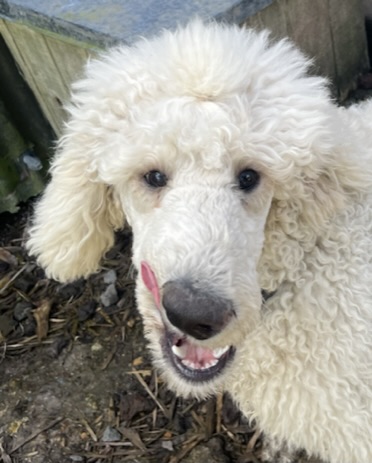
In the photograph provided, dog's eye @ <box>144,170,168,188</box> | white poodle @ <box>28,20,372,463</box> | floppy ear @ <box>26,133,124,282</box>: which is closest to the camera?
white poodle @ <box>28,20,372,463</box>

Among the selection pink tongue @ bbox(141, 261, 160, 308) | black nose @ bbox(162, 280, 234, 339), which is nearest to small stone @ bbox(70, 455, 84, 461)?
pink tongue @ bbox(141, 261, 160, 308)

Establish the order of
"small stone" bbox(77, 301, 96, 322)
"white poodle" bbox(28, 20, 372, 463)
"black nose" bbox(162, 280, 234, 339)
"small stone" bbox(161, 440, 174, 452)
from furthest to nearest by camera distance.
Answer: "small stone" bbox(77, 301, 96, 322), "small stone" bbox(161, 440, 174, 452), "white poodle" bbox(28, 20, 372, 463), "black nose" bbox(162, 280, 234, 339)

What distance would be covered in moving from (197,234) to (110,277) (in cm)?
147

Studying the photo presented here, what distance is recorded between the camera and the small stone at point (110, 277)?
2.87 metres

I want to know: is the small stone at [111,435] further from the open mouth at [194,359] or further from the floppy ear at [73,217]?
the open mouth at [194,359]

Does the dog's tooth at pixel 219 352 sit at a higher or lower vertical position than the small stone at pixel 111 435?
higher

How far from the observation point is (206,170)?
5.06 feet

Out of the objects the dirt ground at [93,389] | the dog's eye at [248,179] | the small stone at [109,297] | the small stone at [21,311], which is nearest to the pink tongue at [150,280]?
the dog's eye at [248,179]

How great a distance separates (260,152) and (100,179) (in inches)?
16.5

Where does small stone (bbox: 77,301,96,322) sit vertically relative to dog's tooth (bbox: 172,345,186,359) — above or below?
below

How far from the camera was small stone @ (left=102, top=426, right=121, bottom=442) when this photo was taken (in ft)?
7.95

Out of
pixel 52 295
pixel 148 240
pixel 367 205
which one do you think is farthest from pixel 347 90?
pixel 148 240

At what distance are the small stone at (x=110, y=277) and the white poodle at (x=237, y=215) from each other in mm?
903

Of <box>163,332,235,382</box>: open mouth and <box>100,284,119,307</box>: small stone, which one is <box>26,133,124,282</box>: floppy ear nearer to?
<box>163,332,235,382</box>: open mouth
